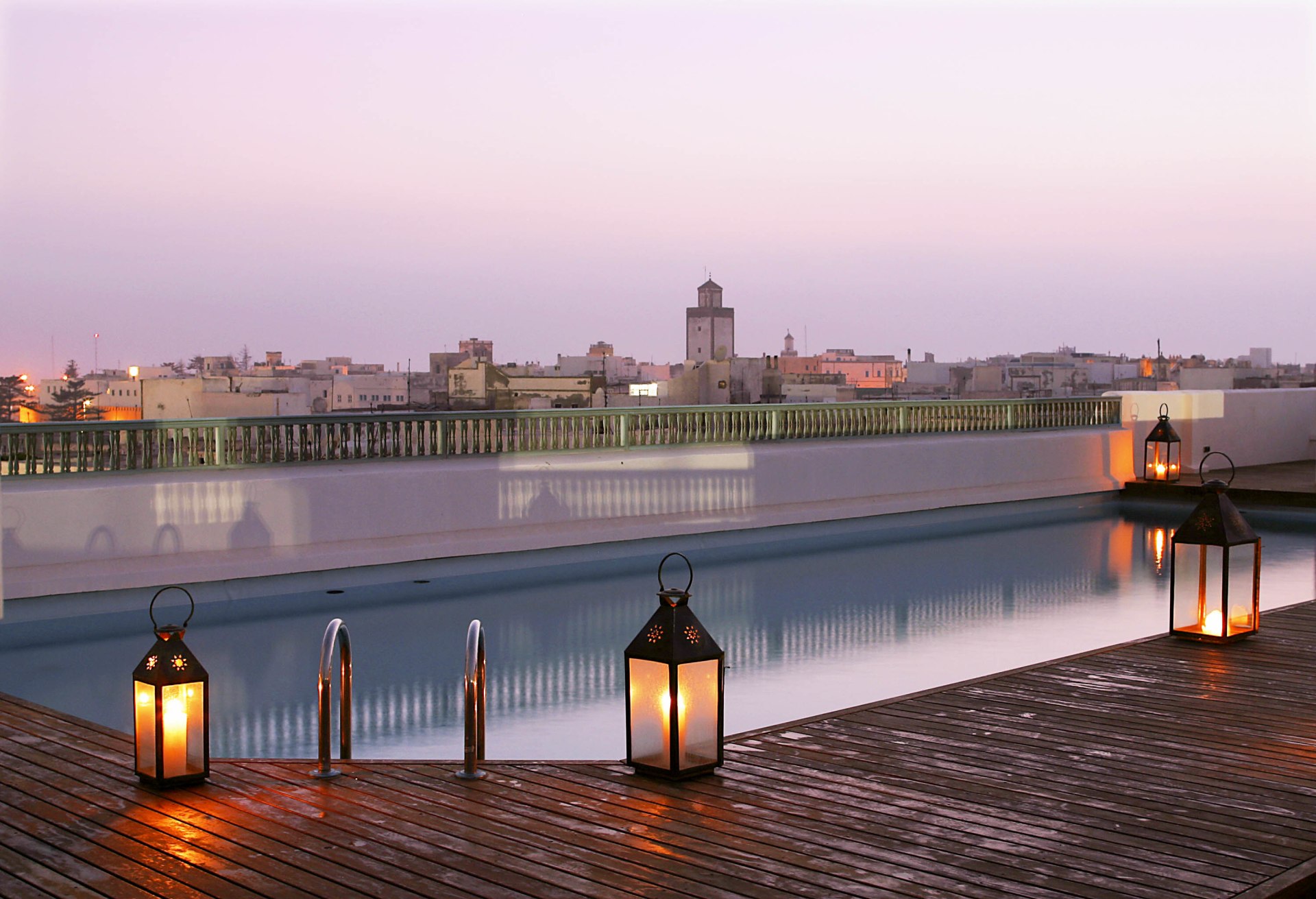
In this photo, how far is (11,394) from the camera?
956 centimetres

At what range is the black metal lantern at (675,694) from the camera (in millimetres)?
3783

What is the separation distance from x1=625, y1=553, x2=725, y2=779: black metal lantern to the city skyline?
927 centimetres

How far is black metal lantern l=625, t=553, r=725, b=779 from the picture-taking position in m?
3.78

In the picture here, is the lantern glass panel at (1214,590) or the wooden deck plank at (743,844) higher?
the lantern glass panel at (1214,590)

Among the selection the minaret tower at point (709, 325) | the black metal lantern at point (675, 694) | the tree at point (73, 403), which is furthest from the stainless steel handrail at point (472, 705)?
the minaret tower at point (709, 325)

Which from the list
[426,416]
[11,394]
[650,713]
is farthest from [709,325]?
[650,713]

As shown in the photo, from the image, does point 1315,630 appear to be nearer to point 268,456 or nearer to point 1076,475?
point 268,456

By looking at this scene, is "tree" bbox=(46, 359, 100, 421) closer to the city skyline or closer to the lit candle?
the city skyline

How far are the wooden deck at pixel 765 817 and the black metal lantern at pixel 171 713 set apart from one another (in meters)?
0.08

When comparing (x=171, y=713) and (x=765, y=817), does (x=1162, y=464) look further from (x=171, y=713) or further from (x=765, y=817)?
(x=171, y=713)

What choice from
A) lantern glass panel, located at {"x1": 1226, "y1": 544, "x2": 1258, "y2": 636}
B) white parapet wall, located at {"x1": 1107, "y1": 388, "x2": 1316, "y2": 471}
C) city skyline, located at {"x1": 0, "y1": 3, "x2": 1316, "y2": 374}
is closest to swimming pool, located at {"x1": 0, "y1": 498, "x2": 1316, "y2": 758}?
lantern glass panel, located at {"x1": 1226, "y1": 544, "x2": 1258, "y2": 636}

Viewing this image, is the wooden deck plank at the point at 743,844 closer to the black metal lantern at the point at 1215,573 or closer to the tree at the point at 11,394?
the black metal lantern at the point at 1215,573

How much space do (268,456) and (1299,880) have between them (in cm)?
753

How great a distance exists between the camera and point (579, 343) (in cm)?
1905
